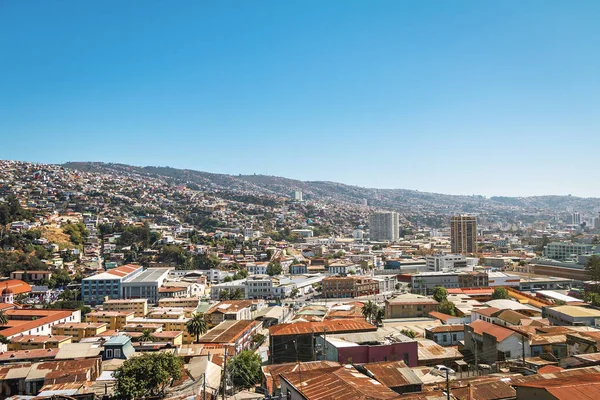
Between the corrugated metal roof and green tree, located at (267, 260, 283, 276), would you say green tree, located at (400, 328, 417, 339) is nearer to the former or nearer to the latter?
the corrugated metal roof

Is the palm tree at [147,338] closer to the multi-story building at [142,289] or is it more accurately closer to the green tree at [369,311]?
the green tree at [369,311]

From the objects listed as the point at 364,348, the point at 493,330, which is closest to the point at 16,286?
the point at 364,348

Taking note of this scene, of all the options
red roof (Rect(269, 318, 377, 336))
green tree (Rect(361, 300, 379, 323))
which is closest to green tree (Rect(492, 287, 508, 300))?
green tree (Rect(361, 300, 379, 323))

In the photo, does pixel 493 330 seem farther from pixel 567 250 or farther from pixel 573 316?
pixel 567 250

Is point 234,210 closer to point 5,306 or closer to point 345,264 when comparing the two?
point 345,264

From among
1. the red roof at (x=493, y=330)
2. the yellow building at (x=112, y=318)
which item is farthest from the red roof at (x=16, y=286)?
the red roof at (x=493, y=330)

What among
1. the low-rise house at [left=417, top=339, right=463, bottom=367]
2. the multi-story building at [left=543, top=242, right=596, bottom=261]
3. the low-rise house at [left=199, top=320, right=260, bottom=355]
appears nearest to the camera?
the low-rise house at [left=417, top=339, right=463, bottom=367]
